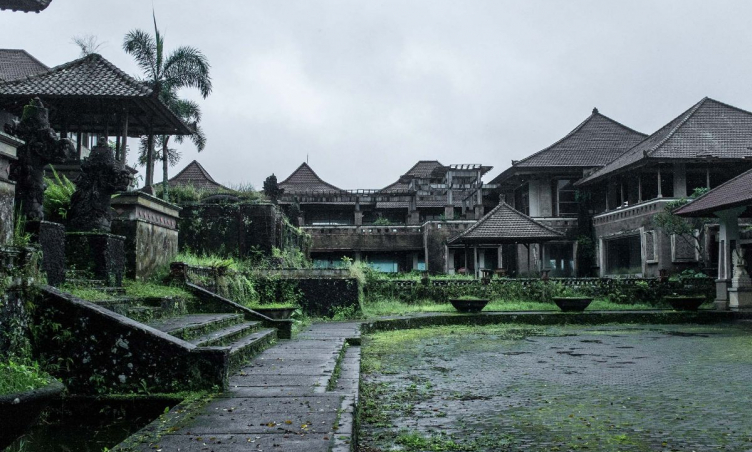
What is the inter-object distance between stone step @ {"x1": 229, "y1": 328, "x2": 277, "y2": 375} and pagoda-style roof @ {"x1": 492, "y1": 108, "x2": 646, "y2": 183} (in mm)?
23443

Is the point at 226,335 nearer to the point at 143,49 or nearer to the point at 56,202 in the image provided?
the point at 56,202

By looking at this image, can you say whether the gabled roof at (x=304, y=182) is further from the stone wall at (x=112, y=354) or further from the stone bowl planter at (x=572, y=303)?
the stone wall at (x=112, y=354)

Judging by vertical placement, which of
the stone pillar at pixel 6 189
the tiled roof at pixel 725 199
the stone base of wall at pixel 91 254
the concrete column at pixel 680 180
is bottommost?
the stone base of wall at pixel 91 254

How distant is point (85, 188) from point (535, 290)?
49.1 feet

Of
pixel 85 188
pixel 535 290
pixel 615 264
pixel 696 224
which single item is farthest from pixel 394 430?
pixel 615 264

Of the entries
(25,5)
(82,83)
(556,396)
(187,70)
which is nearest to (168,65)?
(187,70)

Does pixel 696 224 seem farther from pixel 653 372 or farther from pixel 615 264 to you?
pixel 653 372

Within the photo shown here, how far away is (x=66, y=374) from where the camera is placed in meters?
4.88

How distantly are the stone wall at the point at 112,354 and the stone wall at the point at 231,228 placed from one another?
1138 cm

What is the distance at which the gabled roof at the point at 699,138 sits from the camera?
2469cm

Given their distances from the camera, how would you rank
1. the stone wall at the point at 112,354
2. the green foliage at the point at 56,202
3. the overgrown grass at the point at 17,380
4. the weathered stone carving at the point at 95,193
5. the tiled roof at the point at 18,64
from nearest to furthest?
the overgrown grass at the point at 17,380
the stone wall at the point at 112,354
the weathered stone carving at the point at 95,193
the green foliage at the point at 56,202
the tiled roof at the point at 18,64

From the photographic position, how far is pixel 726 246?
60.3 ft

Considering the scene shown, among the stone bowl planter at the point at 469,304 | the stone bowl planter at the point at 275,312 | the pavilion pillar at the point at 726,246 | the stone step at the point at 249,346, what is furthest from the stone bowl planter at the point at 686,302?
the stone step at the point at 249,346

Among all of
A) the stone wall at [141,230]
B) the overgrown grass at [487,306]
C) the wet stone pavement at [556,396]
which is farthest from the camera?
the overgrown grass at [487,306]
